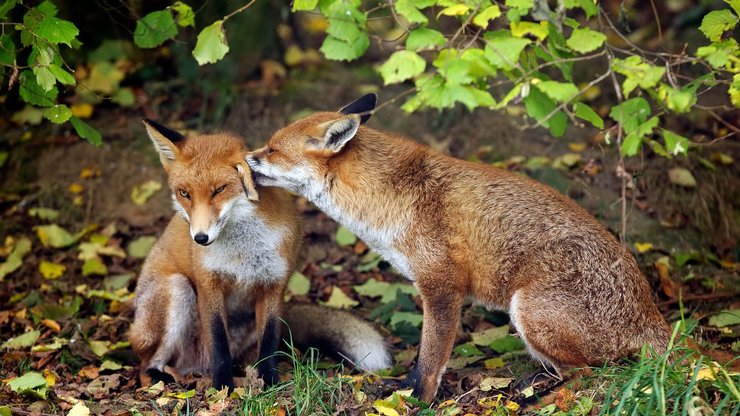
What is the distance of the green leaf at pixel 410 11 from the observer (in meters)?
3.55

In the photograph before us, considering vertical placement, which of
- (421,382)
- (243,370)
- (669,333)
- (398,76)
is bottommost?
(243,370)

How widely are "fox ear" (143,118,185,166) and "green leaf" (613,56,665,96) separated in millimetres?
2392

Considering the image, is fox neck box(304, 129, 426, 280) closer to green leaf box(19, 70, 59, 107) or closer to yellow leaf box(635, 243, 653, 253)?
green leaf box(19, 70, 59, 107)

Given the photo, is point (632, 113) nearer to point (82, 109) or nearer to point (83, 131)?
point (83, 131)

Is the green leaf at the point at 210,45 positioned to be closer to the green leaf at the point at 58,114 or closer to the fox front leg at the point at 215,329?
the green leaf at the point at 58,114

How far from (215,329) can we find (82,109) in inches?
153

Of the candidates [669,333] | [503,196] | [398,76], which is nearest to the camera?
[398,76]

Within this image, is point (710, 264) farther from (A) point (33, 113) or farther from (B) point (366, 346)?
(A) point (33, 113)

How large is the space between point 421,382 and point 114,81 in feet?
15.9

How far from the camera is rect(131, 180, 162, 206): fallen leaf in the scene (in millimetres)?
7012

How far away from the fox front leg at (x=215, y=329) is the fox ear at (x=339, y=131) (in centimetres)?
103

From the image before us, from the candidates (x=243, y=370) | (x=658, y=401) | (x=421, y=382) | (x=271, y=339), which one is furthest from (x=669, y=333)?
(x=243, y=370)

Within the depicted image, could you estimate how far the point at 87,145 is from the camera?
24.4 ft

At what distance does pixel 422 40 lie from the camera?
363 cm
